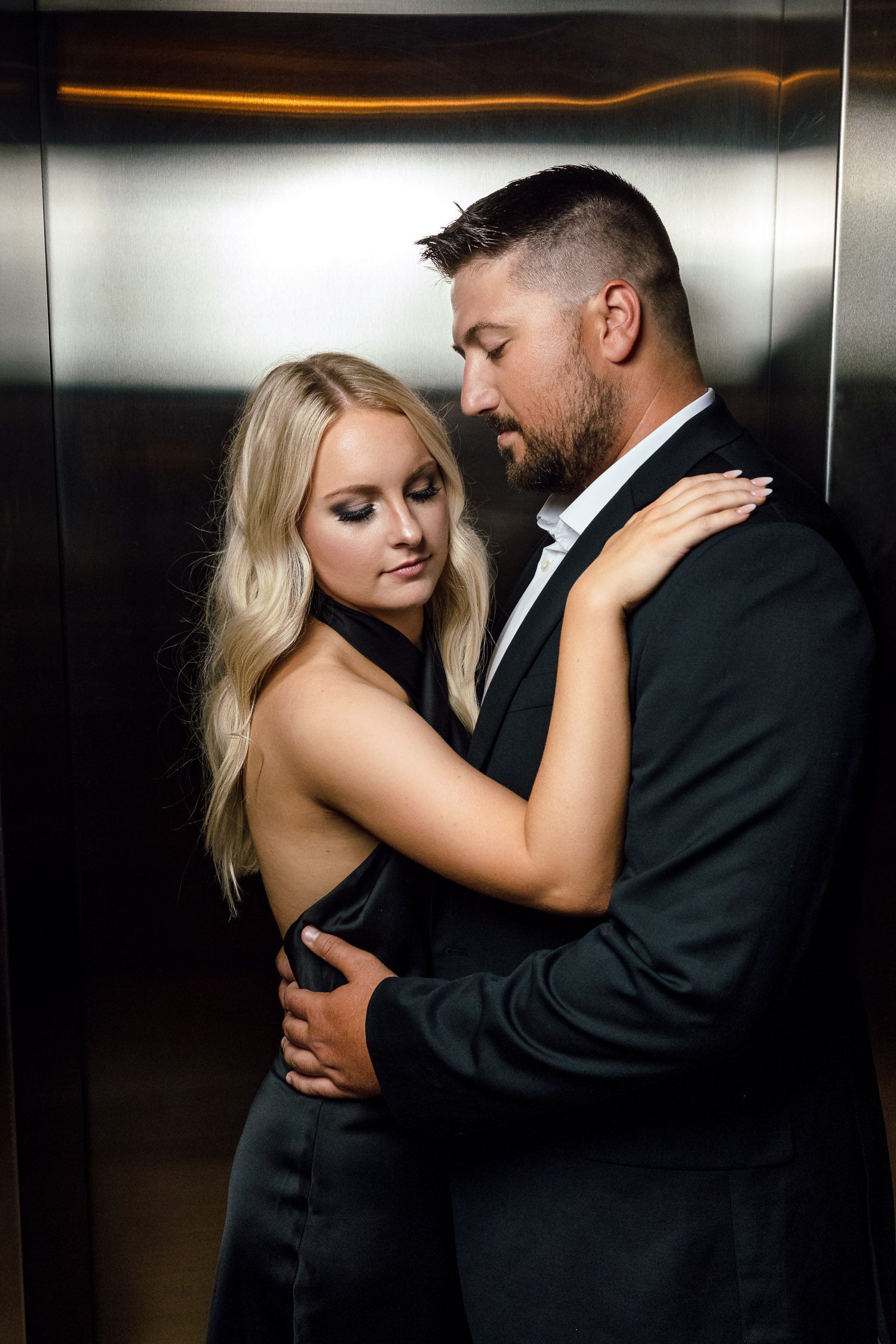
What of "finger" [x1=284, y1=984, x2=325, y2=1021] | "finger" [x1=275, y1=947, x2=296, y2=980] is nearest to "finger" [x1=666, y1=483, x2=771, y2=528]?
"finger" [x1=284, y1=984, x2=325, y2=1021]

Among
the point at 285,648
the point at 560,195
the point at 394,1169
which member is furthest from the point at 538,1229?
the point at 560,195

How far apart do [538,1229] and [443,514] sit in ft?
3.62

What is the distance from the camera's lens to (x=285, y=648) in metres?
1.77

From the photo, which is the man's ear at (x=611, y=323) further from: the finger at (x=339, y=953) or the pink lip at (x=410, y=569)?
the finger at (x=339, y=953)

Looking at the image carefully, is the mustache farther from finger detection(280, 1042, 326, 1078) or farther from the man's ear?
finger detection(280, 1042, 326, 1078)

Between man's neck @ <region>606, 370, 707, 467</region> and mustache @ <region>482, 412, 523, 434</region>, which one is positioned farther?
mustache @ <region>482, 412, 523, 434</region>

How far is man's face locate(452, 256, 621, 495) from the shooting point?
5.19ft

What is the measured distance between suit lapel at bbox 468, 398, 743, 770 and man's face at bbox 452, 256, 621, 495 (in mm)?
130

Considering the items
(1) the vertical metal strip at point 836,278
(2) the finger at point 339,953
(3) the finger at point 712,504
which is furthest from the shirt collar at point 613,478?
(2) the finger at point 339,953

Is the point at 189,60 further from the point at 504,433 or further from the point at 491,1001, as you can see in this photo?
the point at 491,1001

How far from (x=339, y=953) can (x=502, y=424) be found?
33.2 inches

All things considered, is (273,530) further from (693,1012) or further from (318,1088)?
(693,1012)

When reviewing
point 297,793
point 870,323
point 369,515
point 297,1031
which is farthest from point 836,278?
point 297,1031

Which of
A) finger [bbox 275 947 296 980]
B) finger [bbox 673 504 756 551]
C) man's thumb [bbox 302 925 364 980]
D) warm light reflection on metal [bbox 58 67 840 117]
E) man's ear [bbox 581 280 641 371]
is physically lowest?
finger [bbox 275 947 296 980]
